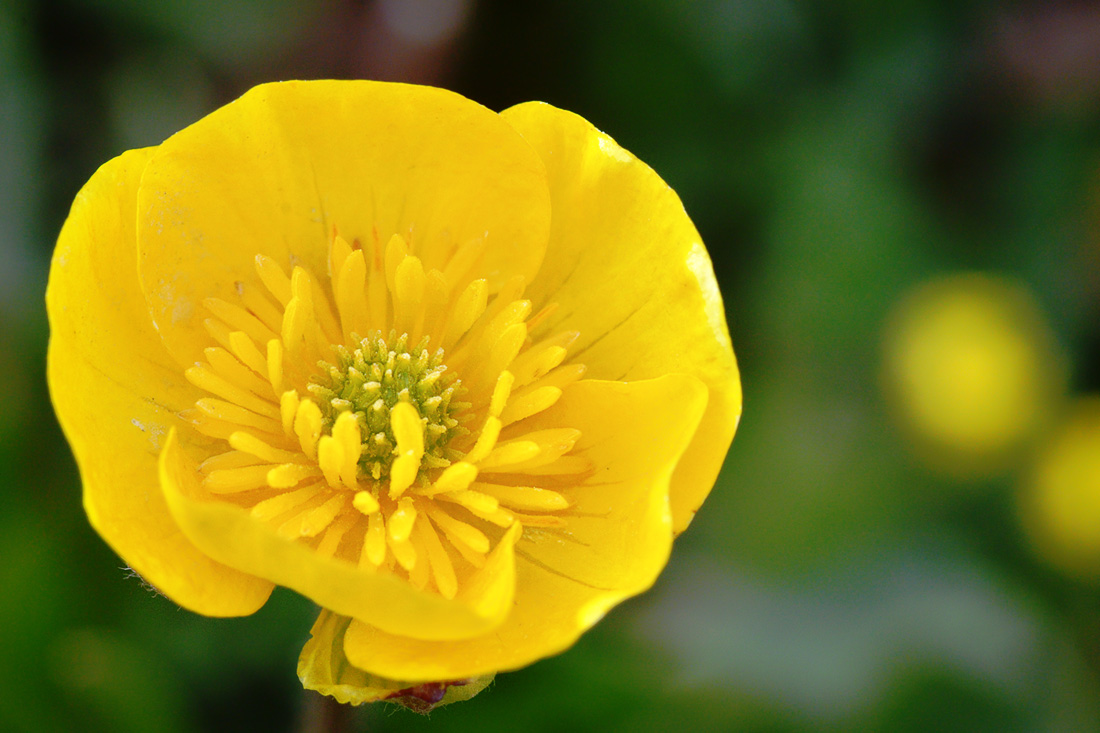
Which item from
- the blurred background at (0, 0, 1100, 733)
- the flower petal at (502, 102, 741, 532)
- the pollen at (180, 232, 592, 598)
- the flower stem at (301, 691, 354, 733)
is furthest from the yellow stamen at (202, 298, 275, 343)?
the blurred background at (0, 0, 1100, 733)

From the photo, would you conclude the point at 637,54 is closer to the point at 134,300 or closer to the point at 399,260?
the point at 399,260

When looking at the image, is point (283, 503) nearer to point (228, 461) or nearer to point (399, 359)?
point (228, 461)

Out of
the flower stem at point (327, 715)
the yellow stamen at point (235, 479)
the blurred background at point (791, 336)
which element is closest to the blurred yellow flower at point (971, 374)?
the blurred background at point (791, 336)

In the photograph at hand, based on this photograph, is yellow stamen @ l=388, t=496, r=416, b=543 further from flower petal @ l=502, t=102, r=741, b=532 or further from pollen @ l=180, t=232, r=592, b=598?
flower petal @ l=502, t=102, r=741, b=532

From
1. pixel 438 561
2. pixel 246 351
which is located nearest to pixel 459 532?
pixel 438 561

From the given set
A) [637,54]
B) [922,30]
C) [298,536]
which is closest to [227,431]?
[298,536]

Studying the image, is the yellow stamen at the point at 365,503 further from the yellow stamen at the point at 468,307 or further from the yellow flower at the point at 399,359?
the yellow stamen at the point at 468,307
